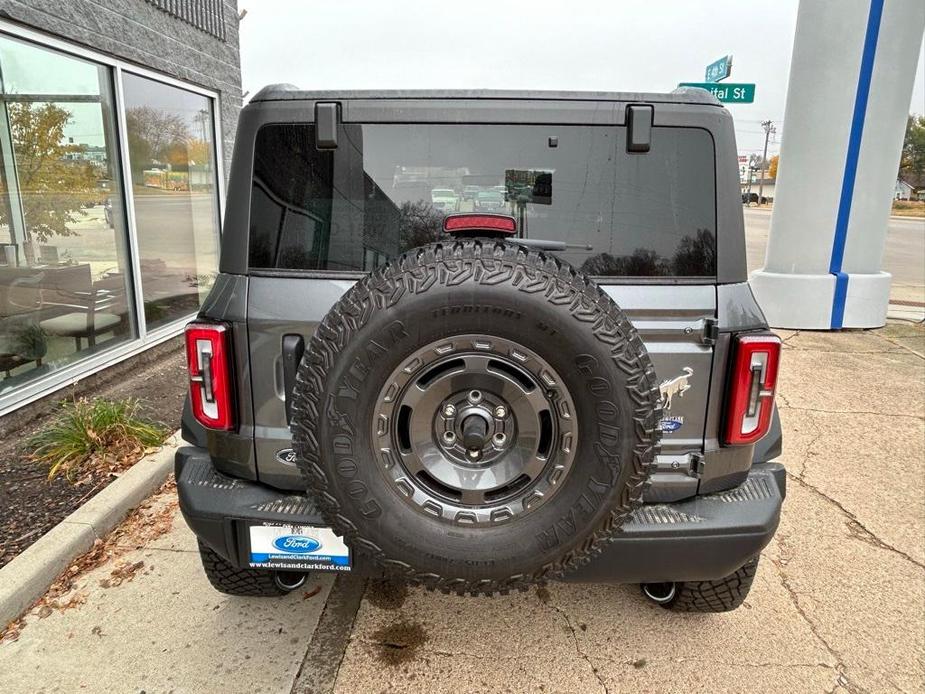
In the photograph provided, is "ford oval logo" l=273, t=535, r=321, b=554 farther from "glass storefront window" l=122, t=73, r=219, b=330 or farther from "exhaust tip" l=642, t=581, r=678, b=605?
"glass storefront window" l=122, t=73, r=219, b=330

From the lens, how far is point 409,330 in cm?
169

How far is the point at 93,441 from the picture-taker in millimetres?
3779

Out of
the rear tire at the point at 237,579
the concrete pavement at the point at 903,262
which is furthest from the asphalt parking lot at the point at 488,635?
the concrete pavement at the point at 903,262

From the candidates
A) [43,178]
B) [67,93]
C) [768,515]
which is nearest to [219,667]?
[768,515]

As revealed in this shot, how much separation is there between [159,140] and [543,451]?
5.93 m

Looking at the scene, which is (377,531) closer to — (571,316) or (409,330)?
(409,330)

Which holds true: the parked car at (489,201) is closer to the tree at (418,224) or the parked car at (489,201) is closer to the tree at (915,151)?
the tree at (418,224)

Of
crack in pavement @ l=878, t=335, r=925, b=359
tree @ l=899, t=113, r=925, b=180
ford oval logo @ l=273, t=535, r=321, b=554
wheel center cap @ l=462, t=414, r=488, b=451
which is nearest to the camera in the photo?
wheel center cap @ l=462, t=414, r=488, b=451

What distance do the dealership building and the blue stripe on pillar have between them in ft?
24.2

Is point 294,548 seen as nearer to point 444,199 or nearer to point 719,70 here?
point 444,199

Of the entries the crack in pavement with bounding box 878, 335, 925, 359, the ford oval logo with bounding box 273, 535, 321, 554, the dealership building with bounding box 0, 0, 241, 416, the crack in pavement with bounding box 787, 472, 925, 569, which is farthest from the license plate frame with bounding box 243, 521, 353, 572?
the crack in pavement with bounding box 878, 335, 925, 359

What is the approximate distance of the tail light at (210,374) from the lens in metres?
2.01

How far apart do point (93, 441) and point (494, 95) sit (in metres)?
3.27

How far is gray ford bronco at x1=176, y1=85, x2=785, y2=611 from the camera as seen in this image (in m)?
1.78
